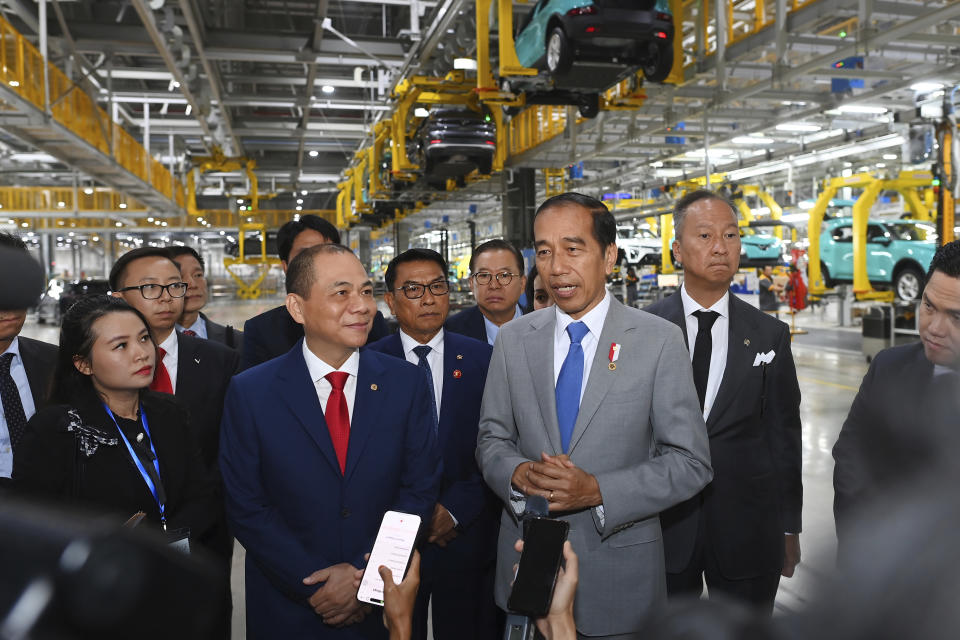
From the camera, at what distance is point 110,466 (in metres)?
2.24

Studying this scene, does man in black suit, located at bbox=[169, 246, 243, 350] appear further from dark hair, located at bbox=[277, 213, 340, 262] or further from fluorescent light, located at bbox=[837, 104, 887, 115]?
fluorescent light, located at bbox=[837, 104, 887, 115]

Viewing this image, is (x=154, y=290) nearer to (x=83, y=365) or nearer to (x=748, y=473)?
(x=83, y=365)

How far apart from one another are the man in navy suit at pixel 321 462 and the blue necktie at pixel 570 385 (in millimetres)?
512

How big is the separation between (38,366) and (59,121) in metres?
8.90

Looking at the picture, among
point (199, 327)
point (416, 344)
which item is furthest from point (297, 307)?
point (199, 327)

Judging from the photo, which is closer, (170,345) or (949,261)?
(949,261)

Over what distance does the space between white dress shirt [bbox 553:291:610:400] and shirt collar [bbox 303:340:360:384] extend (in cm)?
66

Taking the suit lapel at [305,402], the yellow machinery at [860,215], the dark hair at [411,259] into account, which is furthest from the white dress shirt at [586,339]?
the yellow machinery at [860,215]

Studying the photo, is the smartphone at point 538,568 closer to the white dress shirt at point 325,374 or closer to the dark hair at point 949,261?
the white dress shirt at point 325,374

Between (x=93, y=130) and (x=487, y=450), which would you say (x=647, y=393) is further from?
(x=93, y=130)

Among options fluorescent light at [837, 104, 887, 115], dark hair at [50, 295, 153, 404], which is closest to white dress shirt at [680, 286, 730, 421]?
dark hair at [50, 295, 153, 404]

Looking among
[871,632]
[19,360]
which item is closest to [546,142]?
[19,360]

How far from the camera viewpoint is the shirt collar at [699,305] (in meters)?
2.64

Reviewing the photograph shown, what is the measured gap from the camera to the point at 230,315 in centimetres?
2442
